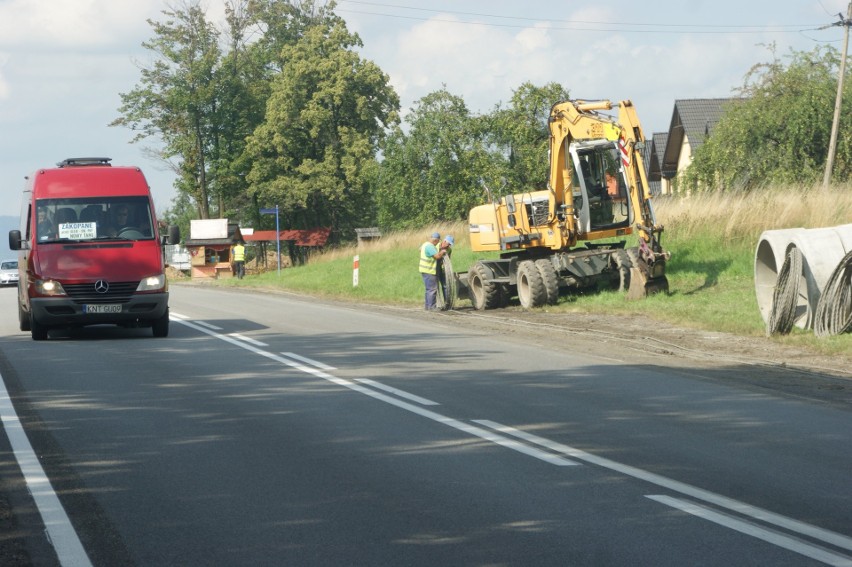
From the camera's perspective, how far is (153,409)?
422 inches

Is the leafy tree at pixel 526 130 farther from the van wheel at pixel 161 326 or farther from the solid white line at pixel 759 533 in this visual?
the solid white line at pixel 759 533

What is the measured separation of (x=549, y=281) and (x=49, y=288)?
10.4 metres

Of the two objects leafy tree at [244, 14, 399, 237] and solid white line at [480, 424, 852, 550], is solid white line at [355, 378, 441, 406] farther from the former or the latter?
leafy tree at [244, 14, 399, 237]

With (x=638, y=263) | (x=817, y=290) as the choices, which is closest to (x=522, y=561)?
(x=817, y=290)

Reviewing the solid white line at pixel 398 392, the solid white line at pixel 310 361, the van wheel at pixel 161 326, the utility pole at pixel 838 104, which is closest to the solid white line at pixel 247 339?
the van wheel at pixel 161 326

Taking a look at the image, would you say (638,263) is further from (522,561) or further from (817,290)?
(522,561)

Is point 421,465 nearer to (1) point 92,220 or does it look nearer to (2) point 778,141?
(1) point 92,220

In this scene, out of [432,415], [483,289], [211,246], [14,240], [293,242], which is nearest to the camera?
[432,415]

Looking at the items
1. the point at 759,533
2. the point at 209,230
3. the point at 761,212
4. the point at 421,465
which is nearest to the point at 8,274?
the point at 209,230

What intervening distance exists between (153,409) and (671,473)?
16.8 ft

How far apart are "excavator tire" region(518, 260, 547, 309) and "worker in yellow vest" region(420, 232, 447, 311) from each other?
189cm

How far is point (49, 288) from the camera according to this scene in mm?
17766

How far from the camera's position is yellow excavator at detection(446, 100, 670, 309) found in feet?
78.2

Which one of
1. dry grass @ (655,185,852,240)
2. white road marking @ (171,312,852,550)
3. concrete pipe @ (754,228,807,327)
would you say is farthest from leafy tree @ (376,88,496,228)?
white road marking @ (171,312,852,550)
